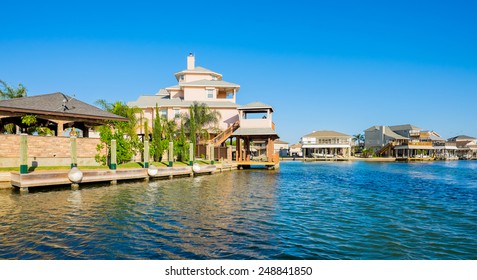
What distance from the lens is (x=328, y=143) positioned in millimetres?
88312

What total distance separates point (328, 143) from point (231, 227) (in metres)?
81.4

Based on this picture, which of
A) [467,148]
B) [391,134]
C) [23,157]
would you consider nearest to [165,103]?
[23,157]

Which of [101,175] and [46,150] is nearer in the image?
[101,175]

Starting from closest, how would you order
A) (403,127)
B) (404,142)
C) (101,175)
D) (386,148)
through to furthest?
(101,175)
(404,142)
(386,148)
(403,127)

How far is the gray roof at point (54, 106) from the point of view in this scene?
80.8 feet

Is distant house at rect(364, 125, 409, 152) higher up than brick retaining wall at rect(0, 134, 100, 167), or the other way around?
distant house at rect(364, 125, 409, 152)

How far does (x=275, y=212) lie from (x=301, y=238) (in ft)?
13.2

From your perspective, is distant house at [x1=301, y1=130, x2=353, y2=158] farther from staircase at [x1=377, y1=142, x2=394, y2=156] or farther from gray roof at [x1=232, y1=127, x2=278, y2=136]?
gray roof at [x1=232, y1=127, x2=278, y2=136]

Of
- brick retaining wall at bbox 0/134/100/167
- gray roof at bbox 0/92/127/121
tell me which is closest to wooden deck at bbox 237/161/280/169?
gray roof at bbox 0/92/127/121

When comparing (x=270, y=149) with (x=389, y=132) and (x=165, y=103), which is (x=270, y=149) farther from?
(x=389, y=132)

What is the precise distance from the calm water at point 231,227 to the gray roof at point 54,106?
8.71 metres

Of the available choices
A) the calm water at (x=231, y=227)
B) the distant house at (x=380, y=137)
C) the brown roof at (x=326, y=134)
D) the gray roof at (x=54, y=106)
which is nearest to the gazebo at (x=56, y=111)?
the gray roof at (x=54, y=106)

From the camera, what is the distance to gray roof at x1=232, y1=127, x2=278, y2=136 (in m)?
39.4

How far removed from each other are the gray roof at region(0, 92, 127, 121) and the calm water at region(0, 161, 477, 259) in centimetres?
871
